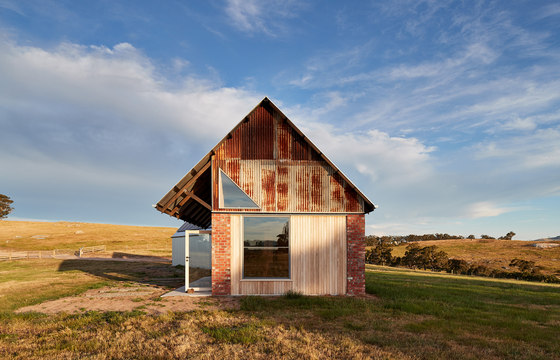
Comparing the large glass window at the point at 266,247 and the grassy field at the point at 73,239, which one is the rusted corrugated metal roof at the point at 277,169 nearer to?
the large glass window at the point at 266,247

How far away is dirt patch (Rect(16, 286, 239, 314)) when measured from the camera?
1090 centimetres

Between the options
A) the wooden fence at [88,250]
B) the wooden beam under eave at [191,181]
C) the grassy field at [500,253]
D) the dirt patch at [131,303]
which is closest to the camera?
the dirt patch at [131,303]

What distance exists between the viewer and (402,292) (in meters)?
14.0

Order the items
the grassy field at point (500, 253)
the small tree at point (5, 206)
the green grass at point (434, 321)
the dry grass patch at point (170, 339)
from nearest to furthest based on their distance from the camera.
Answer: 1. the dry grass patch at point (170, 339)
2. the green grass at point (434, 321)
3. the grassy field at point (500, 253)
4. the small tree at point (5, 206)

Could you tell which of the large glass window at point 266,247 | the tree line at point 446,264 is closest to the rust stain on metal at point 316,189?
the large glass window at point 266,247

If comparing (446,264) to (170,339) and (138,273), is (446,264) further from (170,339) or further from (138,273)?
(170,339)

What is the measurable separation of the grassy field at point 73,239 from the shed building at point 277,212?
38352 millimetres

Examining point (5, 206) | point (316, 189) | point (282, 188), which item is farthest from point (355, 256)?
point (5, 206)

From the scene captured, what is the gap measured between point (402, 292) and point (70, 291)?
47.1 ft

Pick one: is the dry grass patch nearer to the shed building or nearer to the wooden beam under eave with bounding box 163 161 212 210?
the shed building

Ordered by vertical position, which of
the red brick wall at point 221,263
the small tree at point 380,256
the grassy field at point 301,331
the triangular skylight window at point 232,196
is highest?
the triangular skylight window at point 232,196

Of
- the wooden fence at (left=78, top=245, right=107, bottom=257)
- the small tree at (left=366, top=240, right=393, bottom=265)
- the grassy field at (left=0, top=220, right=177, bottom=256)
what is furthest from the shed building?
the grassy field at (left=0, top=220, right=177, bottom=256)

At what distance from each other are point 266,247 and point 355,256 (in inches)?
135

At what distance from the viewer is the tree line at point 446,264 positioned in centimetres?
3083
